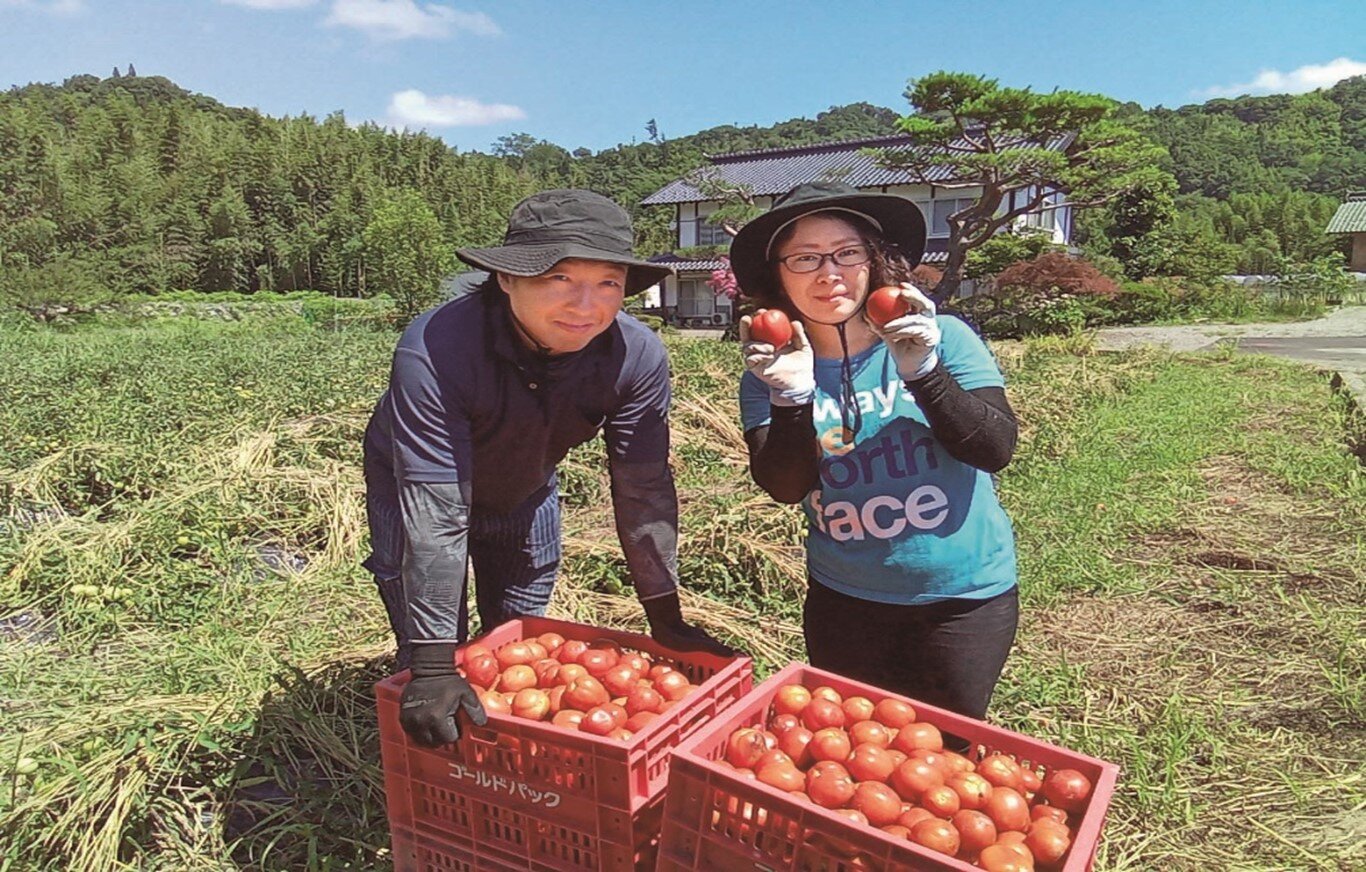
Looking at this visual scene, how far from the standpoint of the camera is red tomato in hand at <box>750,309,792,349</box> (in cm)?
158

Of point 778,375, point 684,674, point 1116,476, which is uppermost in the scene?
point 778,375

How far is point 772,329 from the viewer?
1587 millimetres

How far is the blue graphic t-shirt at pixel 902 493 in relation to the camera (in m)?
1.73

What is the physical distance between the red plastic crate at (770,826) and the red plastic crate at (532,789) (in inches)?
3.5

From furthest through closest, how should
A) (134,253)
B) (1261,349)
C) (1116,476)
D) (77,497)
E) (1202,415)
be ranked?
(134,253)
(1261,349)
(1202,415)
(1116,476)
(77,497)

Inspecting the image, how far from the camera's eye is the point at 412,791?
1572 millimetres

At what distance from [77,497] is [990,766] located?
15.1ft

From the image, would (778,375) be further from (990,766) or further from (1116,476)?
(1116,476)

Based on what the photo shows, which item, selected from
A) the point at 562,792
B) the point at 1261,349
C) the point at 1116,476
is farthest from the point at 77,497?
the point at 1261,349

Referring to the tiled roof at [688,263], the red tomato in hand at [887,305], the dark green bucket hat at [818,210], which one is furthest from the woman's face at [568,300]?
the tiled roof at [688,263]

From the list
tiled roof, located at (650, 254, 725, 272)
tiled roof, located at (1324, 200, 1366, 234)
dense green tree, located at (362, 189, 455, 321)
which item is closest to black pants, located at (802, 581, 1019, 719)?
dense green tree, located at (362, 189, 455, 321)

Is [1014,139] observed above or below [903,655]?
above

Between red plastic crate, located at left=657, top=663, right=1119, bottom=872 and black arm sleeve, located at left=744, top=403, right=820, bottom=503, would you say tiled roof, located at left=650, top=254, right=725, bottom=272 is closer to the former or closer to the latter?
black arm sleeve, located at left=744, top=403, right=820, bottom=503

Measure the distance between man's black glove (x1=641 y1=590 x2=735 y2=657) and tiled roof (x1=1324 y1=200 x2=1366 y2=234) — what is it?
45198 mm
